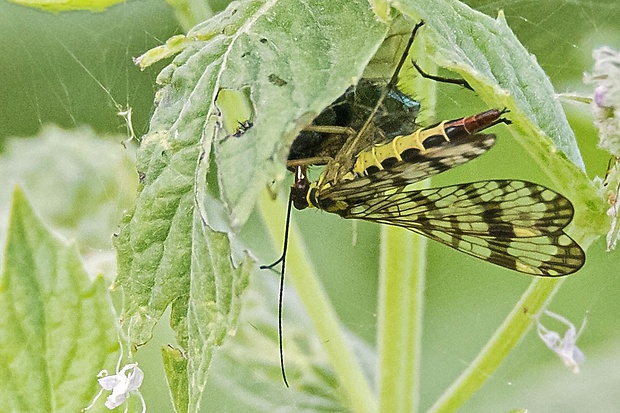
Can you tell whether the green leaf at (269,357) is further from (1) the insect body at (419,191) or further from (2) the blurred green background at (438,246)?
(1) the insect body at (419,191)

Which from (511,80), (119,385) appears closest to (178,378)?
(119,385)

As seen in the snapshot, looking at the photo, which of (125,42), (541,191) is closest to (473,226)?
(541,191)

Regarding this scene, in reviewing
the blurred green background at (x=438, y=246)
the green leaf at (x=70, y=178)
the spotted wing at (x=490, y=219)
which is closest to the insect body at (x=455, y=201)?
the spotted wing at (x=490, y=219)

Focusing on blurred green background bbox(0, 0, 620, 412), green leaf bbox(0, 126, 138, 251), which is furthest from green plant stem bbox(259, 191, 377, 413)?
green leaf bbox(0, 126, 138, 251)

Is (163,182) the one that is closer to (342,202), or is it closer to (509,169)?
(342,202)

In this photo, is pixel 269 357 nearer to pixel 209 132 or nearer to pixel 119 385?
pixel 119 385
